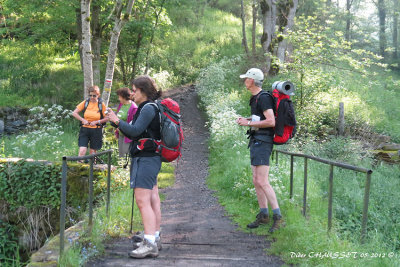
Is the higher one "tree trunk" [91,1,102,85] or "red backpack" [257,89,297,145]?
"tree trunk" [91,1,102,85]

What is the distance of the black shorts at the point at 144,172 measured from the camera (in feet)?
12.8

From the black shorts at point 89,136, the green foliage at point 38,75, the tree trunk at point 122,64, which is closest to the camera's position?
the black shorts at point 89,136

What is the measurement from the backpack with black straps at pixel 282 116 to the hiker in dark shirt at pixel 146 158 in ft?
5.18

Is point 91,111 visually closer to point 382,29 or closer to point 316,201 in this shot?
point 316,201

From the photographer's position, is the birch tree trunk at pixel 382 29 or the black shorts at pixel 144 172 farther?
the birch tree trunk at pixel 382 29

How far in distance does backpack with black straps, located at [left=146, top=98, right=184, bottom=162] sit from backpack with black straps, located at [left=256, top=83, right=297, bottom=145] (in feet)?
4.38

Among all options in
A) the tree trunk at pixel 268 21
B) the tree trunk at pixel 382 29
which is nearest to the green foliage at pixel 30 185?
the tree trunk at pixel 268 21

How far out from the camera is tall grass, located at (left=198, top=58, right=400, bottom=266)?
3.78 meters

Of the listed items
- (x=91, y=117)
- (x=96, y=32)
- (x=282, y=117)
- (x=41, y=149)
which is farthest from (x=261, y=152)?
(x=96, y=32)

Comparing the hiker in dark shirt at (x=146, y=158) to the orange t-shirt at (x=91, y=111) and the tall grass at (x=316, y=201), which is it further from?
the orange t-shirt at (x=91, y=111)

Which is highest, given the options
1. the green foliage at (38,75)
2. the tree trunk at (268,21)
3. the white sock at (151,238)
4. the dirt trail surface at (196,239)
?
the tree trunk at (268,21)

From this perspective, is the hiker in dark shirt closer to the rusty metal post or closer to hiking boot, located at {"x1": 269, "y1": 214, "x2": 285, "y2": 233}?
hiking boot, located at {"x1": 269, "y1": 214, "x2": 285, "y2": 233}

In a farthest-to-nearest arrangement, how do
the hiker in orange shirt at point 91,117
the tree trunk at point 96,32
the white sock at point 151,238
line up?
the tree trunk at point 96,32 < the hiker in orange shirt at point 91,117 < the white sock at point 151,238

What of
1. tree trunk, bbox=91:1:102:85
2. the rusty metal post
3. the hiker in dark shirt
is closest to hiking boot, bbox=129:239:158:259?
Answer: the hiker in dark shirt
